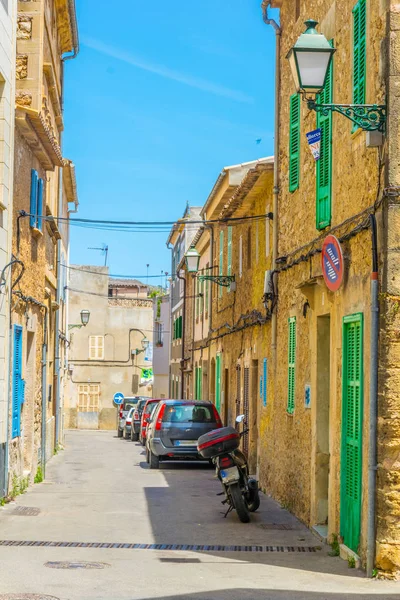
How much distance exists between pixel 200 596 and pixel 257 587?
2.18 feet

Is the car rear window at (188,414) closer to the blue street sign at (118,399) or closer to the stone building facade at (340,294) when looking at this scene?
the stone building facade at (340,294)

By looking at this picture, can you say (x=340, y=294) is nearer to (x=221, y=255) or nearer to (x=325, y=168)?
(x=325, y=168)

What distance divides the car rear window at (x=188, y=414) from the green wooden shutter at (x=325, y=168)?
35.5ft

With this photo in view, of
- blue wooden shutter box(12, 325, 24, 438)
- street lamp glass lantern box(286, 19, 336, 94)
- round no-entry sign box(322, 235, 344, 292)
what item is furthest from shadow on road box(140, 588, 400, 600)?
blue wooden shutter box(12, 325, 24, 438)

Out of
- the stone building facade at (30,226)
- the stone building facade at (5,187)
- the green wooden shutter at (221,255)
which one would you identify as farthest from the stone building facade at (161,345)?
the stone building facade at (5,187)

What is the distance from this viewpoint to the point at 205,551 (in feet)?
34.7

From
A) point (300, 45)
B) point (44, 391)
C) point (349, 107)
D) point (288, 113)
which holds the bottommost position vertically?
point (44, 391)

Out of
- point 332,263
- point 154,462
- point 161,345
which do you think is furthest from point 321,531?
point 161,345

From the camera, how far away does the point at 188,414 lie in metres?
22.2

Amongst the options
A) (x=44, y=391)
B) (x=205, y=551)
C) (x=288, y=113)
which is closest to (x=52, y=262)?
(x=44, y=391)

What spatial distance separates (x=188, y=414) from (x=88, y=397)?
36.3 metres

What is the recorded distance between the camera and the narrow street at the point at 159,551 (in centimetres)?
834

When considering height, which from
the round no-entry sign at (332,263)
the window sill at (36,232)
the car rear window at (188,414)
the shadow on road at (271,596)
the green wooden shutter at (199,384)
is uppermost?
the window sill at (36,232)

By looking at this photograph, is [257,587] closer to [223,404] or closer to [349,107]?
[349,107]
